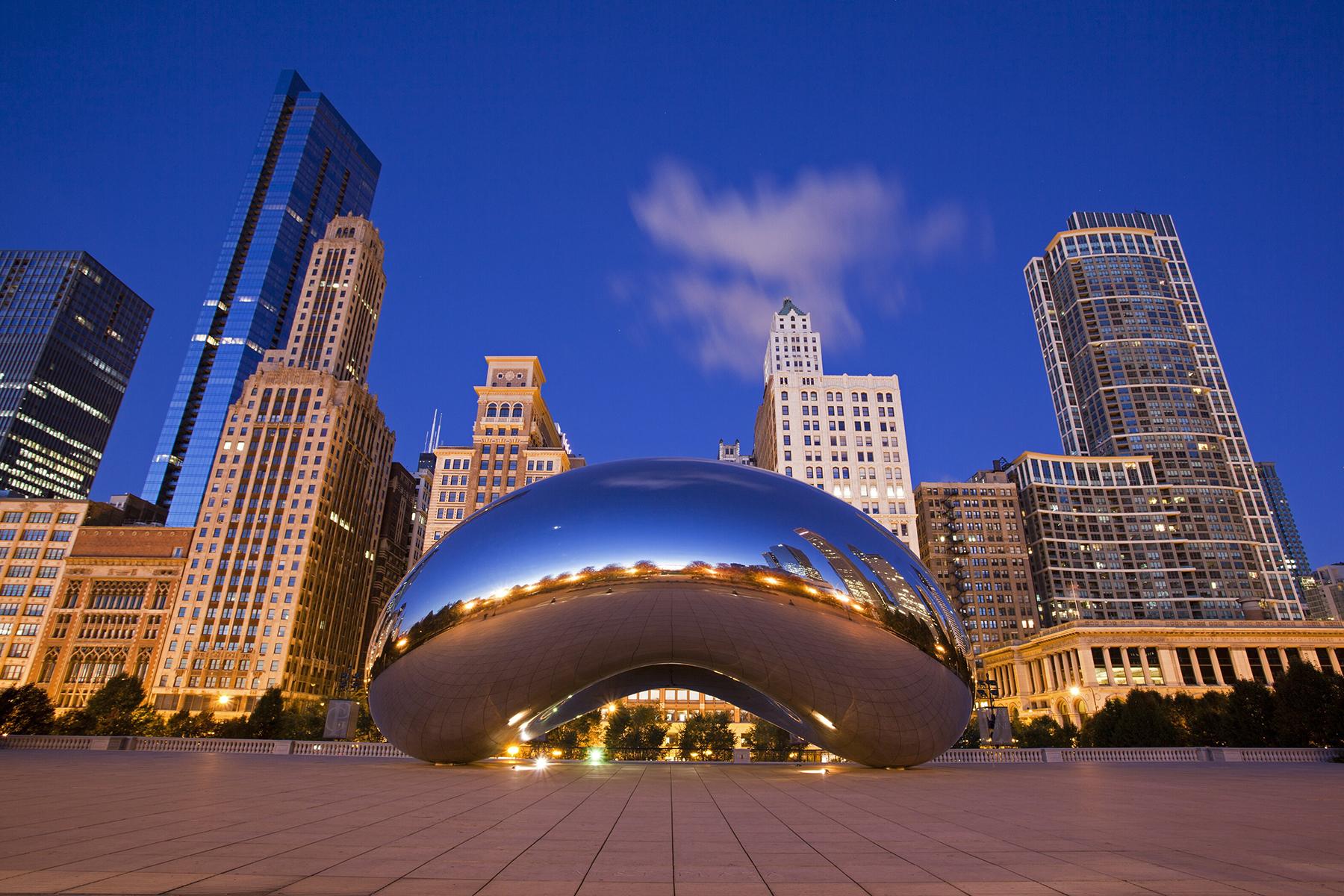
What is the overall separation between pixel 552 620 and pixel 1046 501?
166 meters

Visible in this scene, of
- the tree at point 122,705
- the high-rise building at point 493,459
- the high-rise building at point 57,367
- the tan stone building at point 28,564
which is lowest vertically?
the tree at point 122,705

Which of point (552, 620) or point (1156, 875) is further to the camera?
point (552, 620)

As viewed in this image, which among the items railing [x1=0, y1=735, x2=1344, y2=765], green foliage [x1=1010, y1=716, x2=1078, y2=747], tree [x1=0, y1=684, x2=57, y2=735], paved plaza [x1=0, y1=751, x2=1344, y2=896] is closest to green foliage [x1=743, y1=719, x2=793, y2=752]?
railing [x1=0, y1=735, x2=1344, y2=765]

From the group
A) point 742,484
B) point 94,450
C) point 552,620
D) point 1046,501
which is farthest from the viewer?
point 94,450

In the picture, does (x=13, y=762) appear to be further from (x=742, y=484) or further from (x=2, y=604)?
(x=2, y=604)

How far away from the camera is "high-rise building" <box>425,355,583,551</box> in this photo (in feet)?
374

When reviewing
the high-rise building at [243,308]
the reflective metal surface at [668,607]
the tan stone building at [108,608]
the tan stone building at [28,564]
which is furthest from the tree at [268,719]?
the high-rise building at [243,308]

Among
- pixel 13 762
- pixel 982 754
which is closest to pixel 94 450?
pixel 13 762

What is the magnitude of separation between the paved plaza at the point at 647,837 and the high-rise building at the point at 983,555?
133524mm

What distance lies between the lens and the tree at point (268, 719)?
3781 cm

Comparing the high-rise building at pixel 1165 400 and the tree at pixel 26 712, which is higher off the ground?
the high-rise building at pixel 1165 400

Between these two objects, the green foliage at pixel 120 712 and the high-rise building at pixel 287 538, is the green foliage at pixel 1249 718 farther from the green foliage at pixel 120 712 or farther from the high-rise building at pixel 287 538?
the high-rise building at pixel 287 538

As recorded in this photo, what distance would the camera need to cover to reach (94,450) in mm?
169625

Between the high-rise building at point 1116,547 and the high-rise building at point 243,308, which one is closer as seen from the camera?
the high-rise building at point 1116,547
